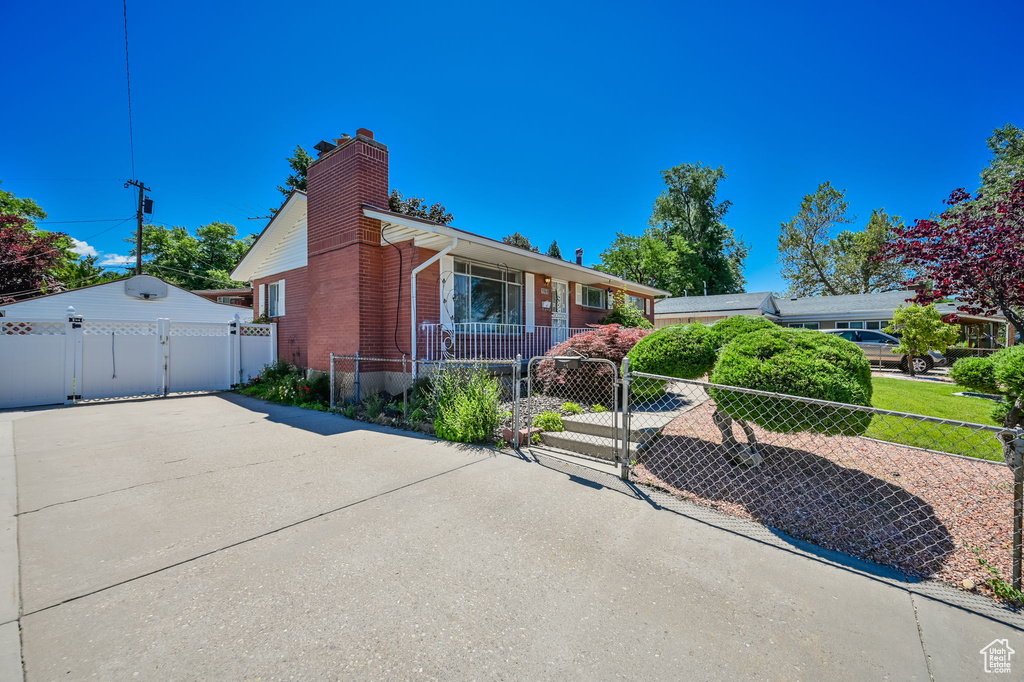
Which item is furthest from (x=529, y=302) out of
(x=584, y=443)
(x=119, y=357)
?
(x=119, y=357)

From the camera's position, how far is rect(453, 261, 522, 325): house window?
9688 millimetres

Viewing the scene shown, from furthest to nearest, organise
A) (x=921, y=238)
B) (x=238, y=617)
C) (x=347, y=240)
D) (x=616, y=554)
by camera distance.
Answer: (x=347, y=240), (x=921, y=238), (x=616, y=554), (x=238, y=617)

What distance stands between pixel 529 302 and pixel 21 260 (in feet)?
66.8

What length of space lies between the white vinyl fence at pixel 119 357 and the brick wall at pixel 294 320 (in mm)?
447

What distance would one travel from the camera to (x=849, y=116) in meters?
12.9

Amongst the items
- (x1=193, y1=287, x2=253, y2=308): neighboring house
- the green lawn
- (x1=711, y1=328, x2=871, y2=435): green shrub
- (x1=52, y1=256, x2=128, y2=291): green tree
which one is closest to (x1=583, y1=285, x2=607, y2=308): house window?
the green lawn

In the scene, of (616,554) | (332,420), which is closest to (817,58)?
(616,554)

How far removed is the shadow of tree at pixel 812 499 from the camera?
2877mm

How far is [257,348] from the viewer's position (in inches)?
476

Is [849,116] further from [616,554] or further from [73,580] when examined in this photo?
[73,580]

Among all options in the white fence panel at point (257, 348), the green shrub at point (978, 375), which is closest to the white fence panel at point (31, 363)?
the white fence panel at point (257, 348)

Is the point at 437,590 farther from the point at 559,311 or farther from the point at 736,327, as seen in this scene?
the point at 559,311

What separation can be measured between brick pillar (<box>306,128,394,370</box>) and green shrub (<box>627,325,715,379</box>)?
20.0ft

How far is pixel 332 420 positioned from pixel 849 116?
1769 centimetres
